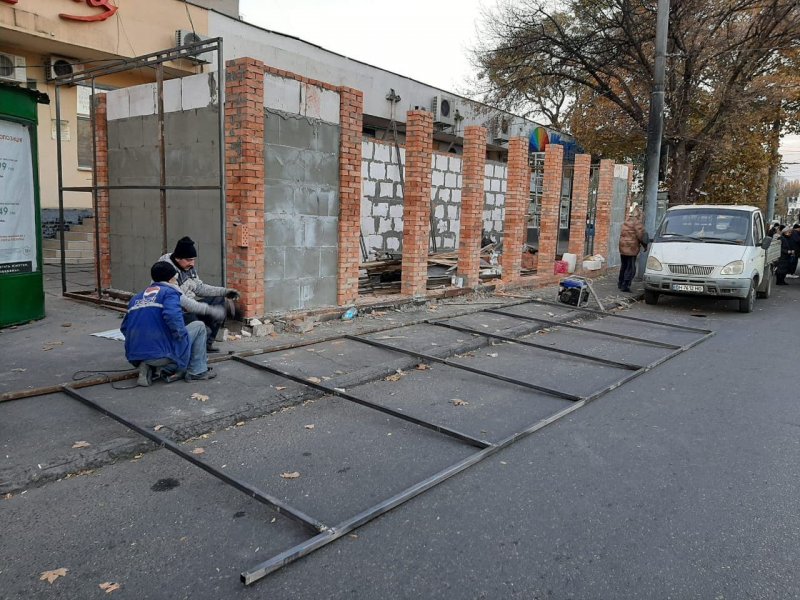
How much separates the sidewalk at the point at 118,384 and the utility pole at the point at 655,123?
279 inches

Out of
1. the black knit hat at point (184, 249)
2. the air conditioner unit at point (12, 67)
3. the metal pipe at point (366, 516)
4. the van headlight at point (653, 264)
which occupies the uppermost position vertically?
the air conditioner unit at point (12, 67)

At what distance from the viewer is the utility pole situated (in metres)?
14.1

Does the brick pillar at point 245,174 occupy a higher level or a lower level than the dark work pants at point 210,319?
higher

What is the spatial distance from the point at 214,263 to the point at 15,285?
2.58 m

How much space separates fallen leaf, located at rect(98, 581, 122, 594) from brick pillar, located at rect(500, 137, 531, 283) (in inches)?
440

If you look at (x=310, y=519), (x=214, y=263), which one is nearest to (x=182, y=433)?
(x=310, y=519)

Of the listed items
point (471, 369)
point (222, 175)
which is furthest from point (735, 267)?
point (222, 175)

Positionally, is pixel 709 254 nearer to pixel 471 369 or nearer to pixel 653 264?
pixel 653 264

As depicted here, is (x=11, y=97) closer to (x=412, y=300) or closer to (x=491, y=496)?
(x=412, y=300)

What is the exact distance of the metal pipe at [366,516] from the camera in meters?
2.96

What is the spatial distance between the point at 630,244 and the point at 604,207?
3470 millimetres

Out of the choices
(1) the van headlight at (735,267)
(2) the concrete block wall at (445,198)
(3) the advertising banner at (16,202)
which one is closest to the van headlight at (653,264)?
(1) the van headlight at (735,267)

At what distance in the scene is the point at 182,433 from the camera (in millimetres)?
4730

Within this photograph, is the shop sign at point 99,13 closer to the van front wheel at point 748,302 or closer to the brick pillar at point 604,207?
the brick pillar at point 604,207
